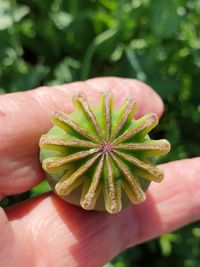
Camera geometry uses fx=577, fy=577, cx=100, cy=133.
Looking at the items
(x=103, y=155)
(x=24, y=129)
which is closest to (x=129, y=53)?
(x=24, y=129)

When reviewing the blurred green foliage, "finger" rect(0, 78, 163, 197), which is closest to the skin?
"finger" rect(0, 78, 163, 197)

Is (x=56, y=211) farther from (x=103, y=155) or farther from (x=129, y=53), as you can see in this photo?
(x=129, y=53)

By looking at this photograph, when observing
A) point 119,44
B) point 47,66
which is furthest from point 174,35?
point 47,66

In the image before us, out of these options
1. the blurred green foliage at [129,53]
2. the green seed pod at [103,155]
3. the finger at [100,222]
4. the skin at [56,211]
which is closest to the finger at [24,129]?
the skin at [56,211]

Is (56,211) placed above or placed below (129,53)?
below

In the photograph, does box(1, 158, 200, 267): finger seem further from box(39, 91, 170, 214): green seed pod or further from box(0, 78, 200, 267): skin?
box(39, 91, 170, 214): green seed pod
